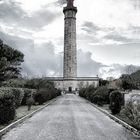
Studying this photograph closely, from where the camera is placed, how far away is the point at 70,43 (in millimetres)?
141500

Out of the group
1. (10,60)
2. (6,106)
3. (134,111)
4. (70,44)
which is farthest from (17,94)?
(70,44)

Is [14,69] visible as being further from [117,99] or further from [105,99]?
[117,99]

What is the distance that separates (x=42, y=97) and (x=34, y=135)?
25.8 m

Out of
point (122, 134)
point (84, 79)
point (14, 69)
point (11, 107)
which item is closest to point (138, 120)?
point (122, 134)

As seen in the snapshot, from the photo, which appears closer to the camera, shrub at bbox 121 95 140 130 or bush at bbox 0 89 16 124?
shrub at bbox 121 95 140 130

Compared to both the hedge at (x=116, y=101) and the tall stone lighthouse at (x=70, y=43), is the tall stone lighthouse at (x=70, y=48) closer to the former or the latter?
the tall stone lighthouse at (x=70, y=43)

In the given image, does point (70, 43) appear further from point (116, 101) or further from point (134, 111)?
point (134, 111)

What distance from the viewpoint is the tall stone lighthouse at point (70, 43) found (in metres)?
142

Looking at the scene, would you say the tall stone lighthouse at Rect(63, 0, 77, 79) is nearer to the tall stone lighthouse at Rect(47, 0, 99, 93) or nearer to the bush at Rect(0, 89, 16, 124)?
the tall stone lighthouse at Rect(47, 0, 99, 93)

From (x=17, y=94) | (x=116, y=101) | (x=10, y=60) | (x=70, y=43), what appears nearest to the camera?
(x=116, y=101)

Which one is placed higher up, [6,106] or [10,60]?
[10,60]

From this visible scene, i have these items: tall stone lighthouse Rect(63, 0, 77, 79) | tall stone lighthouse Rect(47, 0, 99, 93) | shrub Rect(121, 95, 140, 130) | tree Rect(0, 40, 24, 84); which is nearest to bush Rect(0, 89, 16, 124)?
shrub Rect(121, 95, 140, 130)

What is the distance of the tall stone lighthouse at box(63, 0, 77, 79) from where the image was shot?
467ft

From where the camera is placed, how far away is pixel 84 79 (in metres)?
165
